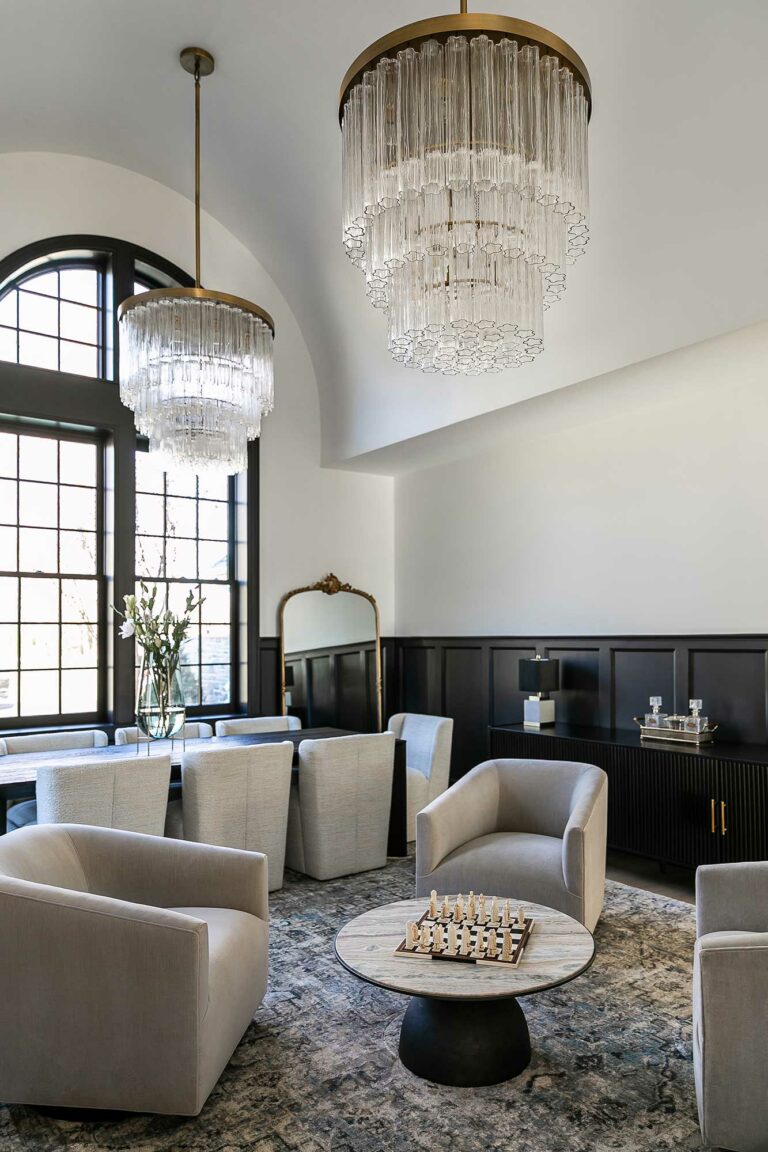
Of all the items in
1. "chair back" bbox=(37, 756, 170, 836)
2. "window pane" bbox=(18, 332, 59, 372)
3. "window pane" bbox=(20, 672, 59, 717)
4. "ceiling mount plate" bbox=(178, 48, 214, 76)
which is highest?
"ceiling mount plate" bbox=(178, 48, 214, 76)

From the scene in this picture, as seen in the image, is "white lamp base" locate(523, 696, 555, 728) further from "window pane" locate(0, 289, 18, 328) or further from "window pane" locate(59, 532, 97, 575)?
"window pane" locate(0, 289, 18, 328)

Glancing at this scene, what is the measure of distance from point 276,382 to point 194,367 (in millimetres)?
2956

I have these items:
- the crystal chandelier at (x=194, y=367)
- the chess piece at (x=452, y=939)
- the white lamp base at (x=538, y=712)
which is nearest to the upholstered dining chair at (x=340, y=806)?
the white lamp base at (x=538, y=712)

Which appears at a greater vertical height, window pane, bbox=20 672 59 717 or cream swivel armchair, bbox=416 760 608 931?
window pane, bbox=20 672 59 717

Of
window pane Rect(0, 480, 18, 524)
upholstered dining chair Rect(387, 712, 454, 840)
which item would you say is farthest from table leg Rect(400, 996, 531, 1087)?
window pane Rect(0, 480, 18, 524)

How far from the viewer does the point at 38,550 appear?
619 cm

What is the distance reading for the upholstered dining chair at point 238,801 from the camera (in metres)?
4.32

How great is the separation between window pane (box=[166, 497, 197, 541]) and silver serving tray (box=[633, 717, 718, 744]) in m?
3.69

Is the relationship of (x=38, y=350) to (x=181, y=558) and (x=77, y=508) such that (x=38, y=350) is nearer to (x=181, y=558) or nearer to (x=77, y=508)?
(x=77, y=508)

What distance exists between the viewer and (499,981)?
2529mm

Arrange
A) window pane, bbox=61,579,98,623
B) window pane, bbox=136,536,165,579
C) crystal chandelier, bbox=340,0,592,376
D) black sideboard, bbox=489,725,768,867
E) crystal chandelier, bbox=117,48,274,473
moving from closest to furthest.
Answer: crystal chandelier, bbox=340,0,592,376, crystal chandelier, bbox=117,48,274,473, black sideboard, bbox=489,725,768,867, window pane, bbox=61,579,98,623, window pane, bbox=136,536,165,579

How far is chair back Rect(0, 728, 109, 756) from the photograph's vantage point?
4.93 meters

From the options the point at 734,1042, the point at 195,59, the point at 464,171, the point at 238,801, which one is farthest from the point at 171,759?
the point at 195,59

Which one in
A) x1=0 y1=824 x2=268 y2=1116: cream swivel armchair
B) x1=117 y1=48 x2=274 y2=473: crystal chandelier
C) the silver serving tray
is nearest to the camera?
x1=0 y1=824 x2=268 y2=1116: cream swivel armchair
